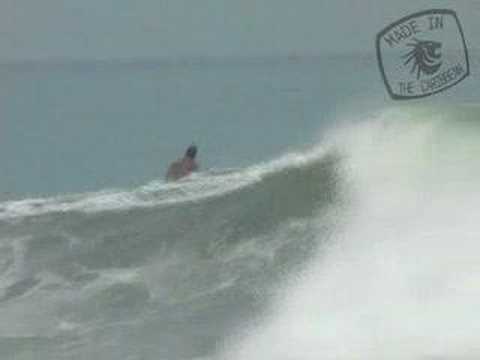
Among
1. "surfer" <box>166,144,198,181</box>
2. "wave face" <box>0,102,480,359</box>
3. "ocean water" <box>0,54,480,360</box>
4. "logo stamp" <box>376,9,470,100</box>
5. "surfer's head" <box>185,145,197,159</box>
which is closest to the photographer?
Result: "wave face" <box>0,102,480,359</box>

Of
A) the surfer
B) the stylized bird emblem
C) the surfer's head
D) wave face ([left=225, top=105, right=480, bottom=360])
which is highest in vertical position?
the stylized bird emblem

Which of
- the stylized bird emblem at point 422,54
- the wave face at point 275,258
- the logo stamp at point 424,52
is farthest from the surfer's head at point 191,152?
the stylized bird emblem at point 422,54

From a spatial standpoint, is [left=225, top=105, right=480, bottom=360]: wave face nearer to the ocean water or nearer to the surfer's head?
the ocean water

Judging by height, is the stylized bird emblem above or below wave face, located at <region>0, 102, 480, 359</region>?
above

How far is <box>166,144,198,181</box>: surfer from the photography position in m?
7.73

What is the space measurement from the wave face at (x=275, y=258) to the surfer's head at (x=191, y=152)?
0.26 metres

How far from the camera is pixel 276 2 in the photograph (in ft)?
26.9

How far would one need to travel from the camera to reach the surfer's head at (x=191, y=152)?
787 cm

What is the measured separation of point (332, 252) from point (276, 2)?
3.03m

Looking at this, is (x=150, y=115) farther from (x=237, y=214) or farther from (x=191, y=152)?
(x=237, y=214)

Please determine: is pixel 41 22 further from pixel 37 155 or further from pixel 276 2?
pixel 276 2

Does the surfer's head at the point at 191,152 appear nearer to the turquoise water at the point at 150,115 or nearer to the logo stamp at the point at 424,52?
the turquoise water at the point at 150,115

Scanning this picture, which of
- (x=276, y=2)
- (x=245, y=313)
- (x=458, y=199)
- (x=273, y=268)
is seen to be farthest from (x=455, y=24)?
(x=245, y=313)

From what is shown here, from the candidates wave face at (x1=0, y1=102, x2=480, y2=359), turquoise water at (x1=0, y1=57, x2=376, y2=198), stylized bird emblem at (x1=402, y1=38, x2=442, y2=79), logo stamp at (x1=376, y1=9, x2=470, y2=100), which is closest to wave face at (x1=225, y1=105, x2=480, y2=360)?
wave face at (x1=0, y1=102, x2=480, y2=359)
